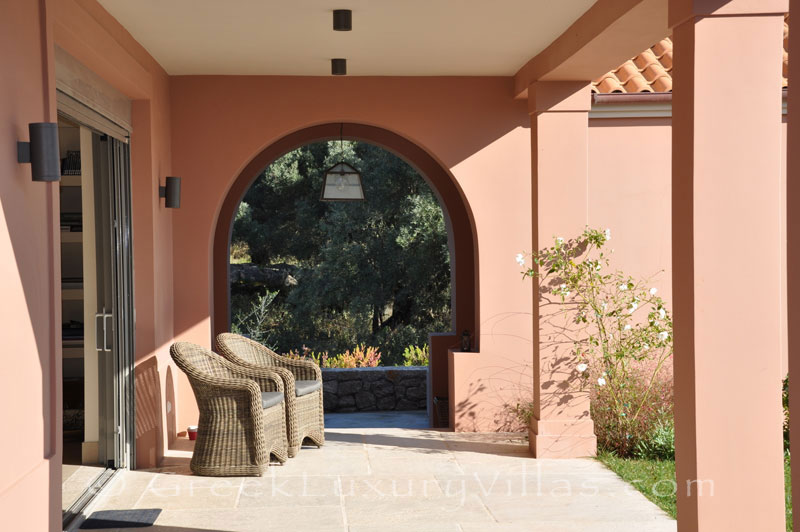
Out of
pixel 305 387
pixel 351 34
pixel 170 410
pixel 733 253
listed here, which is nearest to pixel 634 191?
pixel 351 34

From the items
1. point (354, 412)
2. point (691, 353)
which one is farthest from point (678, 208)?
point (354, 412)

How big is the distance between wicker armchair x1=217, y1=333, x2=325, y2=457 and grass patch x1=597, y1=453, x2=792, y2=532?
2.16m

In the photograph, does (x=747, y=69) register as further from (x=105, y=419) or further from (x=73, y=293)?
(x=73, y=293)

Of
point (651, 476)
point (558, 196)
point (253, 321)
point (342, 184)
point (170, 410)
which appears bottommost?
point (651, 476)

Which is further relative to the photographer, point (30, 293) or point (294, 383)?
point (294, 383)

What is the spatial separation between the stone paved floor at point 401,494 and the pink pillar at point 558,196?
0.47 metres

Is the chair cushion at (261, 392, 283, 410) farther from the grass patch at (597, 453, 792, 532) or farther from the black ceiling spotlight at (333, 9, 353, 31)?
the black ceiling spotlight at (333, 9, 353, 31)

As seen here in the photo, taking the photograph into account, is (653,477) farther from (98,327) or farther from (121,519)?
(98,327)

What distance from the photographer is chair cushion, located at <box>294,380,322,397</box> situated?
634 cm

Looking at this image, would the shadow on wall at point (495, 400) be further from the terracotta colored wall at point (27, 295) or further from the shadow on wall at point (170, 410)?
the terracotta colored wall at point (27, 295)

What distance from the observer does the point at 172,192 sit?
20.7ft

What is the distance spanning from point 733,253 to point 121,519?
3.48 metres

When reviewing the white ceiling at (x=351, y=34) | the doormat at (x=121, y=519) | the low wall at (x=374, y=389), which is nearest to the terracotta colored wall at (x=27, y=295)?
the doormat at (x=121, y=519)

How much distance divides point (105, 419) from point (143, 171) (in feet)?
5.70
